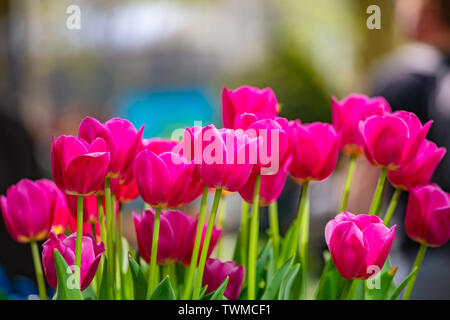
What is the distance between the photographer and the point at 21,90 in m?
1.87

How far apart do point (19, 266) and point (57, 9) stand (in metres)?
1.77

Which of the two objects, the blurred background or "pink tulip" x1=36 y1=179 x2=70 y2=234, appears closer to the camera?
"pink tulip" x1=36 y1=179 x2=70 y2=234

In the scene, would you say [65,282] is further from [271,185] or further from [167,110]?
[167,110]

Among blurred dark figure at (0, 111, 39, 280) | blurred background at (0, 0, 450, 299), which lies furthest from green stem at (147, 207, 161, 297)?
blurred dark figure at (0, 111, 39, 280)

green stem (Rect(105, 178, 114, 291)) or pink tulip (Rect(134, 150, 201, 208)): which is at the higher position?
pink tulip (Rect(134, 150, 201, 208))

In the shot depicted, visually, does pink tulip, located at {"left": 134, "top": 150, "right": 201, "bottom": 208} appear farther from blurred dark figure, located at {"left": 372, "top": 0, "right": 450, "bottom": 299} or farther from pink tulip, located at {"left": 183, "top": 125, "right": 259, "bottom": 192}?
blurred dark figure, located at {"left": 372, "top": 0, "right": 450, "bottom": 299}

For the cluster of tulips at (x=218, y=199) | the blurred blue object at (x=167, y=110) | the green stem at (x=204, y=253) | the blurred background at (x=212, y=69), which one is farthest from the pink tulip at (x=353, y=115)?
the blurred blue object at (x=167, y=110)

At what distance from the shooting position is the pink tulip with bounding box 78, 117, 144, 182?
13.9 inches

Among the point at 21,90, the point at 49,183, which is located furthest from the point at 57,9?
the point at 49,183

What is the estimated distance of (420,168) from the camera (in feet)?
1.33

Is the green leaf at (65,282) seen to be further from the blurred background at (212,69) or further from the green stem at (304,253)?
the blurred background at (212,69)

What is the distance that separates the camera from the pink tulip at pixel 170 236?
38 cm

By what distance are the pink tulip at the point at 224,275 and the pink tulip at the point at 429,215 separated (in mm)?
113
